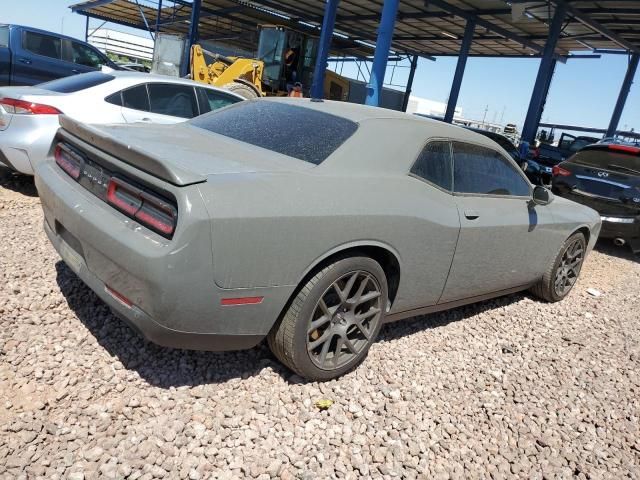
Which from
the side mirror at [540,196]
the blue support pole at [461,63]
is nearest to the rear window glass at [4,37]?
the side mirror at [540,196]

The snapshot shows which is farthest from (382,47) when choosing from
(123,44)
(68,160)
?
(123,44)

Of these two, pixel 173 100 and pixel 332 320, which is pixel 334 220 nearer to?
pixel 332 320

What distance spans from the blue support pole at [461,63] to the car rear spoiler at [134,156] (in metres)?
18.6

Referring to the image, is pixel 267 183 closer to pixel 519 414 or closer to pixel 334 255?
pixel 334 255

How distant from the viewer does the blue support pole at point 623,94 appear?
63.5 feet

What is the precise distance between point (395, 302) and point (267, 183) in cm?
120

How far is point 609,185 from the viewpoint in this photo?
7.04 m

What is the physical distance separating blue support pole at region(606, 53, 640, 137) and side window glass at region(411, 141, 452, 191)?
20.1 m

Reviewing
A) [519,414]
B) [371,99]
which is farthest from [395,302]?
[371,99]

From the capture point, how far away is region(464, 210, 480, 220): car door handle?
130 inches

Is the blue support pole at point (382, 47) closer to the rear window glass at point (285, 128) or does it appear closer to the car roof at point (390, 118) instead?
the car roof at point (390, 118)

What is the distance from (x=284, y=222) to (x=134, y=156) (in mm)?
756

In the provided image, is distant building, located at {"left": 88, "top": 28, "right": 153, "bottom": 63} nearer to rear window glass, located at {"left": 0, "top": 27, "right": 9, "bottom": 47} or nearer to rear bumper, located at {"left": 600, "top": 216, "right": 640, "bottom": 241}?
rear window glass, located at {"left": 0, "top": 27, "right": 9, "bottom": 47}

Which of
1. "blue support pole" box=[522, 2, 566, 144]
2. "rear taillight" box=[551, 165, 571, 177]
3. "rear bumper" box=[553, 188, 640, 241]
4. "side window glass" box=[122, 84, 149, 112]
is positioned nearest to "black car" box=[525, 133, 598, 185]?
"blue support pole" box=[522, 2, 566, 144]
